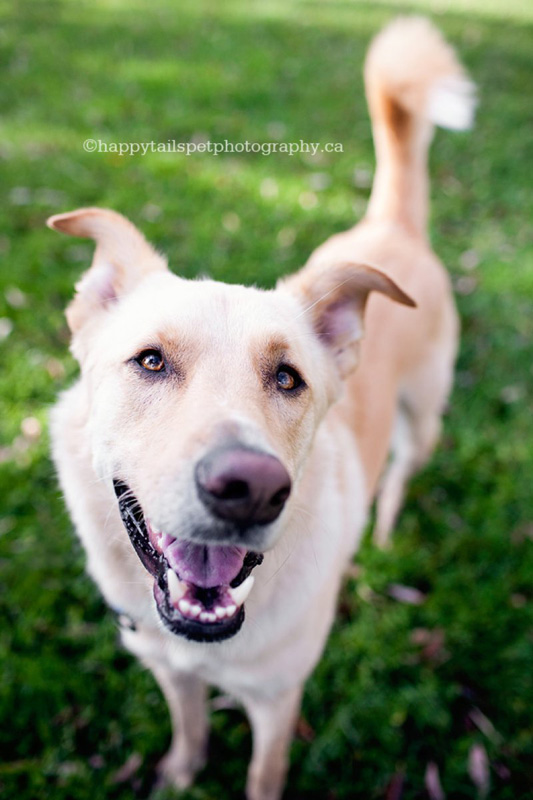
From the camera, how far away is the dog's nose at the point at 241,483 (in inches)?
48.3

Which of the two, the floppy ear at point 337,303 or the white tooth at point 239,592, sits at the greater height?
the floppy ear at point 337,303

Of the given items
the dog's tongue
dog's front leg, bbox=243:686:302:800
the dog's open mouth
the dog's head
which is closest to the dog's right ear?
the dog's head

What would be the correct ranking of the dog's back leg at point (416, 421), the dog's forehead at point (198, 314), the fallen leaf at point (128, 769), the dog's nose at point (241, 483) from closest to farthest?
the dog's nose at point (241, 483) < the dog's forehead at point (198, 314) < the fallen leaf at point (128, 769) < the dog's back leg at point (416, 421)

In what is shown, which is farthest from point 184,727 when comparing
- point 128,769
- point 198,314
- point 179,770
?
point 198,314

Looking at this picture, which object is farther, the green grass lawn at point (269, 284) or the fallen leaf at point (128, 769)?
the green grass lawn at point (269, 284)

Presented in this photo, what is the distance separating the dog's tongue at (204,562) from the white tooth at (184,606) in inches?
2.1

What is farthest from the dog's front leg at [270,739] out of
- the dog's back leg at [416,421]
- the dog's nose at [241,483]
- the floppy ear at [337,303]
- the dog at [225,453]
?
the dog's back leg at [416,421]

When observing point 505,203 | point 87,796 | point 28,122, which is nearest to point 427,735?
point 87,796

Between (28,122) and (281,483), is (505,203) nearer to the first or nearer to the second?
(28,122)

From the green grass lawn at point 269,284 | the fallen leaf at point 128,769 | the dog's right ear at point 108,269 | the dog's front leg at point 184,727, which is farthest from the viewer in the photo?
the green grass lawn at point 269,284

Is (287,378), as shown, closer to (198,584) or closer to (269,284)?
(198,584)

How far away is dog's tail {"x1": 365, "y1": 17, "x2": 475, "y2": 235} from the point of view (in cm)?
286

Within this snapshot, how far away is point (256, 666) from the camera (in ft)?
6.25

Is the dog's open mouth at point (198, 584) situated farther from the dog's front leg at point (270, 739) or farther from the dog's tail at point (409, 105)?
the dog's tail at point (409, 105)
